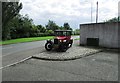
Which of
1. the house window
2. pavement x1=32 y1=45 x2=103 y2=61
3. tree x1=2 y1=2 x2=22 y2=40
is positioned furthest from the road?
tree x1=2 y1=2 x2=22 y2=40

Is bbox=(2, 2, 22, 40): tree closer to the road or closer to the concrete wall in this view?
the road

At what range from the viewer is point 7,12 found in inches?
1334

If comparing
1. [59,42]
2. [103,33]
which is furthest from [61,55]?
[103,33]

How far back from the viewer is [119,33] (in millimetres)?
16250

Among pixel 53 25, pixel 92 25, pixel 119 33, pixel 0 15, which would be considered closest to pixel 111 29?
pixel 119 33

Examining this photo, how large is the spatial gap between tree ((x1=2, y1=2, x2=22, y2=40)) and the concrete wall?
1962 cm

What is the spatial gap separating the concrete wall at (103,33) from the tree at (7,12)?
1962cm

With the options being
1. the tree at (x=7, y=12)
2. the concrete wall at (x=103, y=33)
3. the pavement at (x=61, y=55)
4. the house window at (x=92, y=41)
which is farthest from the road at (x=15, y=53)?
the tree at (x=7, y=12)

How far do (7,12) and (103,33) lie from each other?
22863mm

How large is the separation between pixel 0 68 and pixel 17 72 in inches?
51.9

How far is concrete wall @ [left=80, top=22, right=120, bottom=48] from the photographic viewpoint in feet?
54.3

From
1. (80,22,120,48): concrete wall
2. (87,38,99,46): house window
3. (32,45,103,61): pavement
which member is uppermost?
(80,22,120,48): concrete wall

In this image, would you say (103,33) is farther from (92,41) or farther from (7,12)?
(7,12)

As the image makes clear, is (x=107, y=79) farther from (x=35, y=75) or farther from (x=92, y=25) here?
(x=92, y=25)
